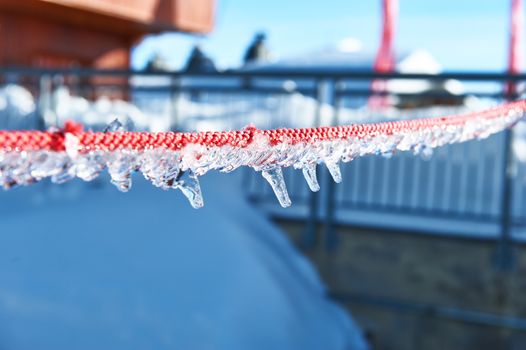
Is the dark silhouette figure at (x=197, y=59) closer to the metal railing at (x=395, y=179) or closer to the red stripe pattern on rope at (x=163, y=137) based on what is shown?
the metal railing at (x=395, y=179)

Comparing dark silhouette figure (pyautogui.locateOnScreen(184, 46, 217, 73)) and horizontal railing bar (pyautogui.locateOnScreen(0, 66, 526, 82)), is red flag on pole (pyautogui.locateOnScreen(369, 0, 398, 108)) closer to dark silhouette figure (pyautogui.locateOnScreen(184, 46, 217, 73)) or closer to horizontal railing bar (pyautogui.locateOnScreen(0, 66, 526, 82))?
dark silhouette figure (pyautogui.locateOnScreen(184, 46, 217, 73))

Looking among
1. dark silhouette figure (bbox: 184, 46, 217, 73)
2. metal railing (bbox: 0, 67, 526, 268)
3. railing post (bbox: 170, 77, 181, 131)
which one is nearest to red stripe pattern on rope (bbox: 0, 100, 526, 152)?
metal railing (bbox: 0, 67, 526, 268)

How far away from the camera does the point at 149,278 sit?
11.5ft

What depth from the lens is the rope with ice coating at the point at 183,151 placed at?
121cm

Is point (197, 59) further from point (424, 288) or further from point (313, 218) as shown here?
point (424, 288)

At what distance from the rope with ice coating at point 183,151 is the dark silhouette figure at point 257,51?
19750 mm

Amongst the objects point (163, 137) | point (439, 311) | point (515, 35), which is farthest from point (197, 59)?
point (163, 137)

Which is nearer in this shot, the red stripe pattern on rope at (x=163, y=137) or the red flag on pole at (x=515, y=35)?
the red stripe pattern on rope at (x=163, y=137)

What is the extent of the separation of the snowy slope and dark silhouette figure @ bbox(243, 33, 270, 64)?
657 inches

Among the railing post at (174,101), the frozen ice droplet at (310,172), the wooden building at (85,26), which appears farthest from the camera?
the wooden building at (85,26)

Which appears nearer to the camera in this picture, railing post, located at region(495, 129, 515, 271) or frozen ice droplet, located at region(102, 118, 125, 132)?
frozen ice droplet, located at region(102, 118, 125, 132)

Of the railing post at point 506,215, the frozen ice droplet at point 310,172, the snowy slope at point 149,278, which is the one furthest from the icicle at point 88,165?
the railing post at point 506,215

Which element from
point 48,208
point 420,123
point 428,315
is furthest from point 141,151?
point 428,315

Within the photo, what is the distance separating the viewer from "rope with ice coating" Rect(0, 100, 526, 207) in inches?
47.6
